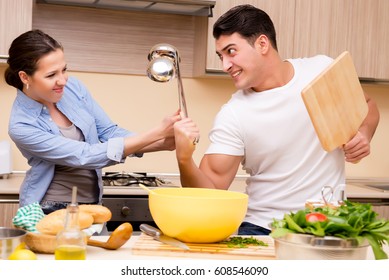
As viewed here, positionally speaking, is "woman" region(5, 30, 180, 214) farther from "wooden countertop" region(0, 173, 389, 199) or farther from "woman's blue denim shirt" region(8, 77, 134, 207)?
"wooden countertop" region(0, 173, 389, 199)

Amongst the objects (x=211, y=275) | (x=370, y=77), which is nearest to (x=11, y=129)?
(x=211, y=275)

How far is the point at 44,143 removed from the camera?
230 cm

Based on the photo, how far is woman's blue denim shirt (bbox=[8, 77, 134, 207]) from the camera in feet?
7.55

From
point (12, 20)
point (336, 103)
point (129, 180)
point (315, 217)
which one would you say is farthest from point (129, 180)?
point (315, 217)

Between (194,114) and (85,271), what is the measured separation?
2468 mm

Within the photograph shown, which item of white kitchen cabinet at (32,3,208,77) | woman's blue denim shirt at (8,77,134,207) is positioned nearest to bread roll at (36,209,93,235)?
woman's blue denim shirt at (8,77,134,207)

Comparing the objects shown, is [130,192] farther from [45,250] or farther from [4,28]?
[45,250]

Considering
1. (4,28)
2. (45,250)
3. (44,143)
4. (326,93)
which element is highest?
(4,28)

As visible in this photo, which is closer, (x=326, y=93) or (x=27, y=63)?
(x=326, y=93)

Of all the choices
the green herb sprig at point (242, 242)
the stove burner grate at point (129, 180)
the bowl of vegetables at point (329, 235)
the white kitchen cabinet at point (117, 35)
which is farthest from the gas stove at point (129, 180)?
the bowl of vegetables at point (329, 235)

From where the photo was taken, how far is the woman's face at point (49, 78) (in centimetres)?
231

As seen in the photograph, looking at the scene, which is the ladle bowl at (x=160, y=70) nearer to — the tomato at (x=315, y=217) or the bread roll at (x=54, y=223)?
the bread roll at (x=54, y=223)

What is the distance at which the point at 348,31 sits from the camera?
3.46m

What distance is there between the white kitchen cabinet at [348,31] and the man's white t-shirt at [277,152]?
116cm
